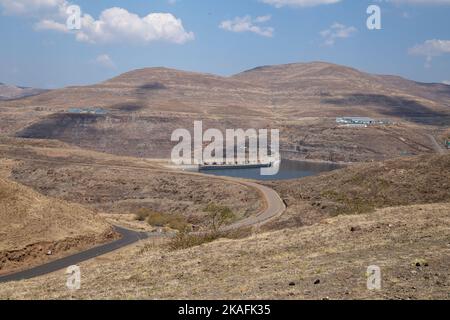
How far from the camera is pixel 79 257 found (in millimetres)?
35062

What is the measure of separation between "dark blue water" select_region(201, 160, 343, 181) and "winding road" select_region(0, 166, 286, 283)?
48.7m

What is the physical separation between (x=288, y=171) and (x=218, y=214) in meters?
70.4

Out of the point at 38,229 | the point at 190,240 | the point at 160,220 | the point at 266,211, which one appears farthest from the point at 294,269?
the point at 160,220

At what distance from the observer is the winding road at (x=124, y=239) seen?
3114 centimetres

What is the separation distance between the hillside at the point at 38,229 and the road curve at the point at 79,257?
94 centimetres

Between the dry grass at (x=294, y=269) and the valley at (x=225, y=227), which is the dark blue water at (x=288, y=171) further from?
the dry grass at (x=294, y=269)

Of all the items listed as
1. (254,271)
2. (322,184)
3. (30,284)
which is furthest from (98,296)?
(322,184)

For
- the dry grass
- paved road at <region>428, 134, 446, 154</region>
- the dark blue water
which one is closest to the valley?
the dry grass

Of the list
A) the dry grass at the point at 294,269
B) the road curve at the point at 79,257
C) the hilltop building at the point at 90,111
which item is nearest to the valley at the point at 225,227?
the dry grass at the point at 294,269
